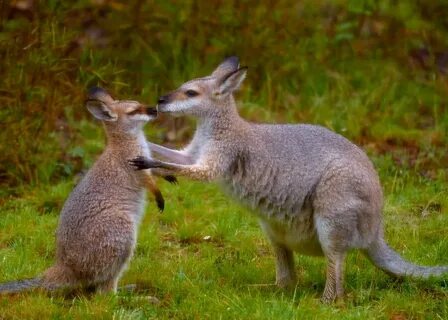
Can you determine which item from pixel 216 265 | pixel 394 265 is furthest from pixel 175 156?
pixel 394 265

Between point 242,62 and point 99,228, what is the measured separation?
6.06 meters

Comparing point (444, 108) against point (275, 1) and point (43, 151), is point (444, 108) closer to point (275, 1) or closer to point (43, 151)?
point (275, 1)

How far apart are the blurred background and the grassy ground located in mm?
20

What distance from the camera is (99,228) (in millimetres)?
6629

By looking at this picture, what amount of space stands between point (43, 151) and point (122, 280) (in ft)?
10.4

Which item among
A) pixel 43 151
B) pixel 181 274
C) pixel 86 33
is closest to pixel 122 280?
pixel 181 274

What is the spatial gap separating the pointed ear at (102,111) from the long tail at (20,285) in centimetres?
142

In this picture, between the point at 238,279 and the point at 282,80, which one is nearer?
the point at 238,279

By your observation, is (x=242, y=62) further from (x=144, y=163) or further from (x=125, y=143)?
(x=144, y=163)

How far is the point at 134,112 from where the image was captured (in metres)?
7.38

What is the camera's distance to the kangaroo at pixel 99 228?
21.6 ft

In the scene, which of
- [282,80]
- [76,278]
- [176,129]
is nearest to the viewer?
[76,278]

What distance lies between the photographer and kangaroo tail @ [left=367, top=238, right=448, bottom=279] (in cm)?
714

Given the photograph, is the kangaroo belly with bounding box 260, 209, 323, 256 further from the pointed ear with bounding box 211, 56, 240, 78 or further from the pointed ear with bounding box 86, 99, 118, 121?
the pointed ear with bounding box 86, 99, 118, 121
